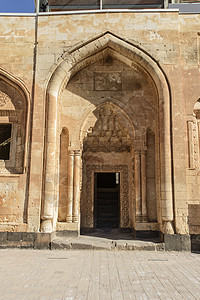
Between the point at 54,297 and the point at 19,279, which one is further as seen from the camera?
the point at 19,279

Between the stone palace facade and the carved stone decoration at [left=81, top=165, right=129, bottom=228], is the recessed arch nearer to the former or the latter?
the stone palace facade

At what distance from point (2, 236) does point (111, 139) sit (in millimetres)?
4132

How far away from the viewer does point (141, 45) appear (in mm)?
6902

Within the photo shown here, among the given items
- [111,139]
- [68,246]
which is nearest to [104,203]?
[111,139]

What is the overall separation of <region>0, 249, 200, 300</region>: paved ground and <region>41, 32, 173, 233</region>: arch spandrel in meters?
1.03

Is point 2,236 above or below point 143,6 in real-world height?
below

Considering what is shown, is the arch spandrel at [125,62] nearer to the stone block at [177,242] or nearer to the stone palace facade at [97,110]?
the stone palace facade at [97,110]

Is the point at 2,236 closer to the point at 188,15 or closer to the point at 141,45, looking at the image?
the point at 141,45

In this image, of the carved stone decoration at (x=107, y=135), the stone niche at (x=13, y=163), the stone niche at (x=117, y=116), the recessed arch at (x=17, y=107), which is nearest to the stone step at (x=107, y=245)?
the stone niche at (x=117, y=116)

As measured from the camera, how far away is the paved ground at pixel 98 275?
3.38m

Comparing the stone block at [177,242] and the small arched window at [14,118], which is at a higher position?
the small arched window at [14,118]

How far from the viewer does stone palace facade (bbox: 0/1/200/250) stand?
20.5 ft

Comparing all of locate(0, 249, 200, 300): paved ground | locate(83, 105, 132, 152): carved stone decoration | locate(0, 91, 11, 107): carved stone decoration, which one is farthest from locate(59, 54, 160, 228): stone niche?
locate(0, 249, 200, 300): paved ground

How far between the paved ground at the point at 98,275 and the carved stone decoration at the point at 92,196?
7.01 ft
